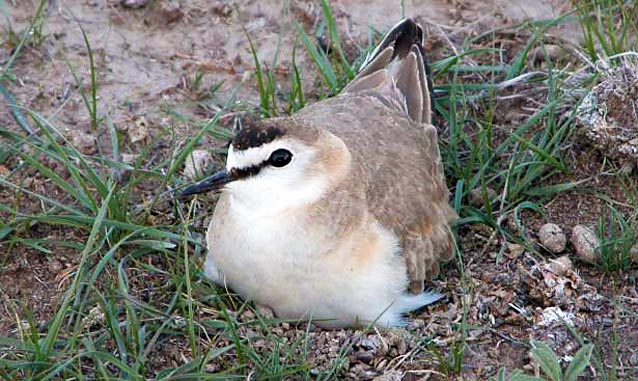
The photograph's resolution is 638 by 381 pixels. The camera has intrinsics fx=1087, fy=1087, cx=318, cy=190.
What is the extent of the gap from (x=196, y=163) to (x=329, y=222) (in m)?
1.42

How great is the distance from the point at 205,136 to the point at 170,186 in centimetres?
55

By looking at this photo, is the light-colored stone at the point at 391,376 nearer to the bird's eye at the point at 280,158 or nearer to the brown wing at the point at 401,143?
the brown wing at the point at 401,143

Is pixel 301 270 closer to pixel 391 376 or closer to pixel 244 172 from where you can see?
pixel 244 172

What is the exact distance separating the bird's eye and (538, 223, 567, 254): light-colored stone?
64.4 inches

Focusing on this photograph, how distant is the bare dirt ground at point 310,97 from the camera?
17.0ft

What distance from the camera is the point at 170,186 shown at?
6078mm

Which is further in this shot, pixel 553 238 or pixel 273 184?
pixel 553 238

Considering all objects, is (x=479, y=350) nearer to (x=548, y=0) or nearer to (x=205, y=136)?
(x=205, y=136)

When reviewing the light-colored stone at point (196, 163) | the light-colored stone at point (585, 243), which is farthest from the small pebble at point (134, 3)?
the light-colored stone at point (585, 243)

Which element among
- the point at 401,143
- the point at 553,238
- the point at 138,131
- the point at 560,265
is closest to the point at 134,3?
the point at 138,131

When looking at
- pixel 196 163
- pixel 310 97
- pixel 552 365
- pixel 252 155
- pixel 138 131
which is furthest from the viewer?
pixel 310 97

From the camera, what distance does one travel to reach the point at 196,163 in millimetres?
6242

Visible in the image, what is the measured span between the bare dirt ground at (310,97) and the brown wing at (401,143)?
0.28 metres

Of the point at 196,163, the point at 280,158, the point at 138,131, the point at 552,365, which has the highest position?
the point at 280,158
